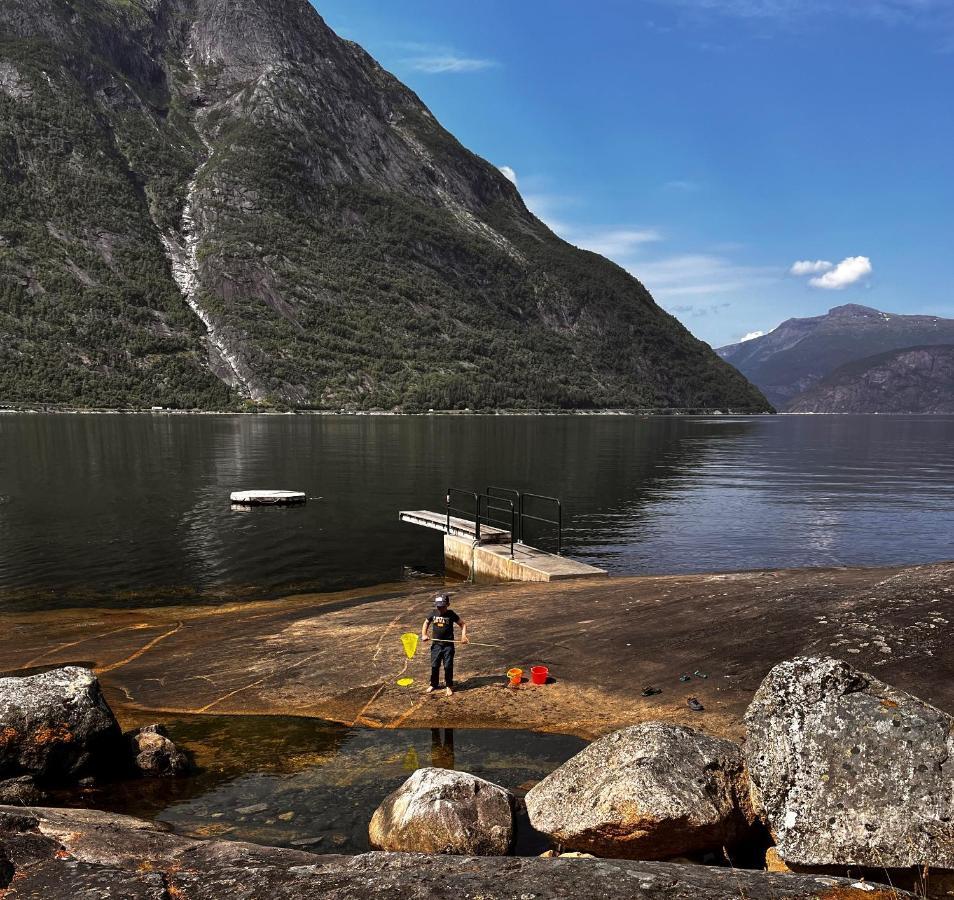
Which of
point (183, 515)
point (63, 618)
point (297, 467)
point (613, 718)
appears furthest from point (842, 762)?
point (297, 467)

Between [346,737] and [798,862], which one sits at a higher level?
[798,862]

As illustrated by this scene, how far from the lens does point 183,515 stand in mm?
44906

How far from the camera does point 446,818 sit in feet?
28.3

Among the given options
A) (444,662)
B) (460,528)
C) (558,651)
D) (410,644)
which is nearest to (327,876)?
(444,662)

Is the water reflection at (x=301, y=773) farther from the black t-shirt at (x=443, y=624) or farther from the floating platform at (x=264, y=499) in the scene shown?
the floating platform at (x=264, y=499)

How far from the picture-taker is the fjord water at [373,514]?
1249 inches

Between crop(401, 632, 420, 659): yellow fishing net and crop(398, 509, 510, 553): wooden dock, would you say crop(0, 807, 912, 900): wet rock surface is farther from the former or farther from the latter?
crop(398, 509, 510, 553): wooden dock

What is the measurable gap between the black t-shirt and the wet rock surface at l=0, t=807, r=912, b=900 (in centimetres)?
688

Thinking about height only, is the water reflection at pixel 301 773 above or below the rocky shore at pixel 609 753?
below

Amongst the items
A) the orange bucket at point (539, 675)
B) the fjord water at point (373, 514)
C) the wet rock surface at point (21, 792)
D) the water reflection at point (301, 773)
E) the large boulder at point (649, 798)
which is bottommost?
the fjord water at point (373, 514)

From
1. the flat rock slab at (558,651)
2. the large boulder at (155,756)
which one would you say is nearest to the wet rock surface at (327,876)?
the large boulder at (155,756)

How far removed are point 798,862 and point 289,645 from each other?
13129 mm

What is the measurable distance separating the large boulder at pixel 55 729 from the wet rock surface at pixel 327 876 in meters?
3.56

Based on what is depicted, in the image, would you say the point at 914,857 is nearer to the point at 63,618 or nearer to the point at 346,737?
the point at 346,737
